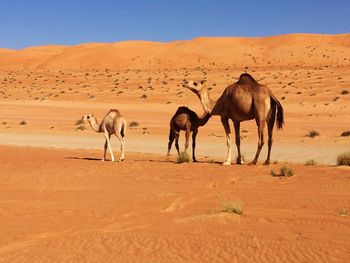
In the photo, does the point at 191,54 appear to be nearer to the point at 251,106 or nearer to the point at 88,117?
the point at 88,117

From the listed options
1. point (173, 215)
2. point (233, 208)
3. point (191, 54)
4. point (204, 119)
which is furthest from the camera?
point (191, 54)

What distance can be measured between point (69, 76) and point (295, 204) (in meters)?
72.5

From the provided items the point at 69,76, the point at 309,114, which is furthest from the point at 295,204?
the point at 69,76

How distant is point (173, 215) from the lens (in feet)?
29.7

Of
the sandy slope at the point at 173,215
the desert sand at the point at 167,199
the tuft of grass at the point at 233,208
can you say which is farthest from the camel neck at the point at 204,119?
the tuft of grass at the point at 233,208

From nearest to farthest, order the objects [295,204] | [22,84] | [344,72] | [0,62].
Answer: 1. [295,204]
2. [344,72]
3. [22,84]
4. [0,62]

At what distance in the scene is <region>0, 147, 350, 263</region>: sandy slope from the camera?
22.7 feet

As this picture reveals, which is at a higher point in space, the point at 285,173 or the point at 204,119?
the point at 204,119

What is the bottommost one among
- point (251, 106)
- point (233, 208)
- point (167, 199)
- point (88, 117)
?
point (167, 199)

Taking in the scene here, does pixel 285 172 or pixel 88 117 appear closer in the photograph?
pixel 285 172

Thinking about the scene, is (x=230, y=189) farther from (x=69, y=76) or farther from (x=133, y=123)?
(x=69, y=76)

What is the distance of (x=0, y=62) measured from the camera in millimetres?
125188

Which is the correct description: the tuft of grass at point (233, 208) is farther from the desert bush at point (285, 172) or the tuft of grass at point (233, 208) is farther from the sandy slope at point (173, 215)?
the desert bush at point (285, 172)

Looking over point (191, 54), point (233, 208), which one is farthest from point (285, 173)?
point (191, 54)
